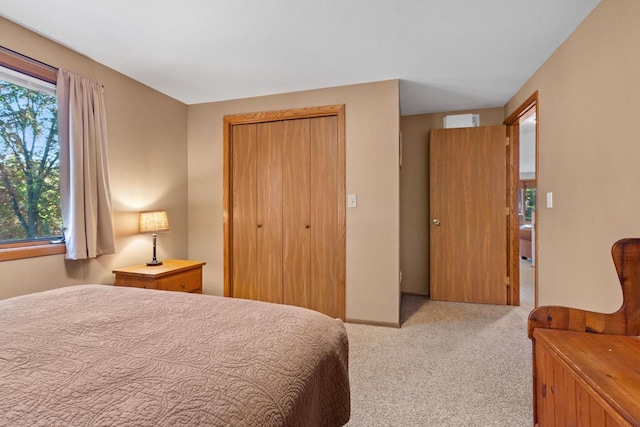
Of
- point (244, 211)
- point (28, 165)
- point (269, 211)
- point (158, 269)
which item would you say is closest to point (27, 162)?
point (28, 165)

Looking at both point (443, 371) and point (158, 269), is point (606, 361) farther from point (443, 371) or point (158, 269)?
point (158, 269)

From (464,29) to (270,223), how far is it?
92.3 inches

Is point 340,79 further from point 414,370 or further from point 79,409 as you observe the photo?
point 79,409

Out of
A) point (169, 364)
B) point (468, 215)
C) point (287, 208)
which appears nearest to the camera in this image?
point (169, 364)

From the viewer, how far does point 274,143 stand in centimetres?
328

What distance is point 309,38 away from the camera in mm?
2223

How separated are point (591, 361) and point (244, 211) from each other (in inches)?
117

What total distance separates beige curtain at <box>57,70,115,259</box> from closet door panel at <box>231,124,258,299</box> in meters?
1.21

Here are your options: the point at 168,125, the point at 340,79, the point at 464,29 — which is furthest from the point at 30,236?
the point at 464,29

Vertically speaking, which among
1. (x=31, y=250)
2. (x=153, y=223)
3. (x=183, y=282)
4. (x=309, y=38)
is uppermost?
(x=309, y=38)

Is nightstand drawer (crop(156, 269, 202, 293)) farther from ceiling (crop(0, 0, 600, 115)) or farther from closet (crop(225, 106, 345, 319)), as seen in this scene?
ceiling (crop(0, 0, 600, 115))

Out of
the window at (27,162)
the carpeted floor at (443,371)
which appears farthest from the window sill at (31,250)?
the carpeted floor at (443,371)

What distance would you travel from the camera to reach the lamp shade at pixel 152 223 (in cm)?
273

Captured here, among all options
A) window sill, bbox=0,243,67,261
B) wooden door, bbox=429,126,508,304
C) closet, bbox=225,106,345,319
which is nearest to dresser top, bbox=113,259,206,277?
window sill, bbox=0,243,67,261
